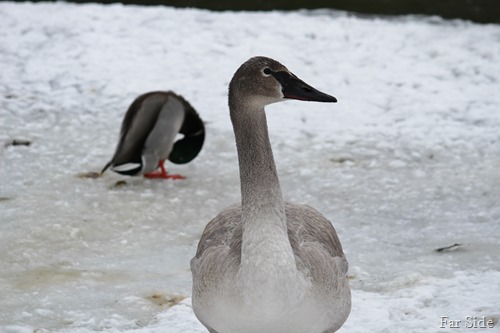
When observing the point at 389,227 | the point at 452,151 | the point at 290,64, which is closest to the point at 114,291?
the point at 389,227

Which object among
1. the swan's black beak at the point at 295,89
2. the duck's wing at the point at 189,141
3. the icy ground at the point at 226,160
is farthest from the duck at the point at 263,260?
the duck's wing at the point at 189,141

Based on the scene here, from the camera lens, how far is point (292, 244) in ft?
13.4

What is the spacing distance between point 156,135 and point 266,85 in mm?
3225

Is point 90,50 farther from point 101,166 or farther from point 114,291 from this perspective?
point 114,291

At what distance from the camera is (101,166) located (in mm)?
7254

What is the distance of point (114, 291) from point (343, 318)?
1.60 metres

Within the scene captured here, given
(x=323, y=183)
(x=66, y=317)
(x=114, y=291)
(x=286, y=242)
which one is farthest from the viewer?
(x=323, y=183)

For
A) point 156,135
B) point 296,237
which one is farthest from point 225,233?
point 156,135

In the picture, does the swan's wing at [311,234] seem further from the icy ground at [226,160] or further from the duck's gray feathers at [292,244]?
the icy ground at [226,160]

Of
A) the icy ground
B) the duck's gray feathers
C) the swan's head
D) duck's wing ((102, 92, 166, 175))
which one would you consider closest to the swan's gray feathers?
the duck's gray feathers

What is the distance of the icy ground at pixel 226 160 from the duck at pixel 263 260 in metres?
0.68

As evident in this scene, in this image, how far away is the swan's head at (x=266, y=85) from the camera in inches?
155

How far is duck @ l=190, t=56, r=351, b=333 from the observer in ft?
12.4

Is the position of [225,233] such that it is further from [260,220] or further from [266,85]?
[266,85]
